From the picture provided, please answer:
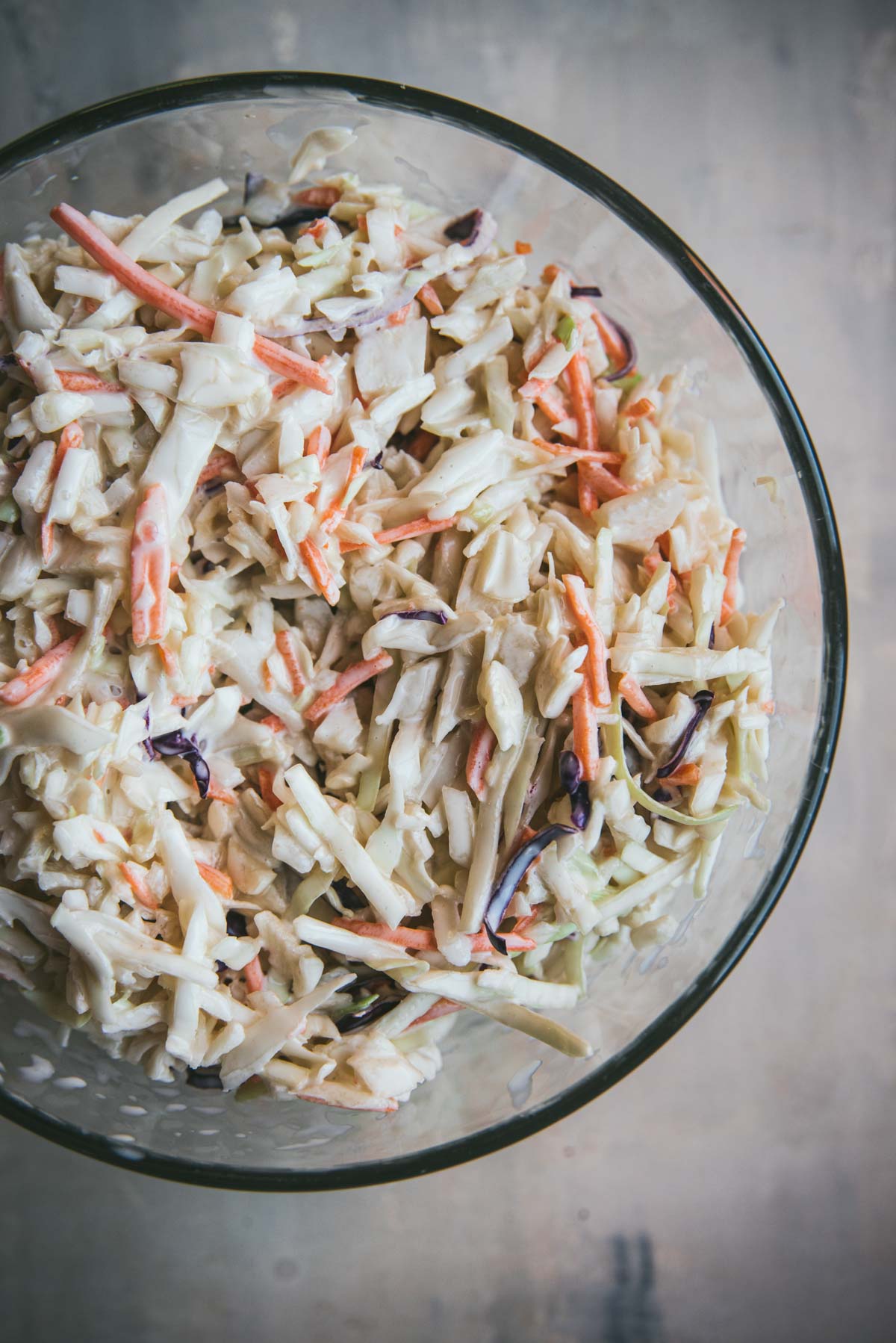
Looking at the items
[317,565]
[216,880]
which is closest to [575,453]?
[317,565]

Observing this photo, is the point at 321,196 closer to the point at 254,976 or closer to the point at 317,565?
the point at 317,565

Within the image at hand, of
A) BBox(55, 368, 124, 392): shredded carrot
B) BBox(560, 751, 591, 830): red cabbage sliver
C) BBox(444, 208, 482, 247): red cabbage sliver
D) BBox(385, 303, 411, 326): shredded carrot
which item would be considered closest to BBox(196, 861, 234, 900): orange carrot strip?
BBox(560, 751, 591, 830): red cabbage sliver

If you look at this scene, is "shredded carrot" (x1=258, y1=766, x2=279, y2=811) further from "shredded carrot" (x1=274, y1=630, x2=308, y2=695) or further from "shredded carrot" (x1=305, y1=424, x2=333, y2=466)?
"shredded carrot" (x1=305, y1=424, x2=333, y2=466)

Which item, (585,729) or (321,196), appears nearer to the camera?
(585,729)

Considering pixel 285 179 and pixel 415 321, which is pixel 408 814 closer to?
pixel 415 321

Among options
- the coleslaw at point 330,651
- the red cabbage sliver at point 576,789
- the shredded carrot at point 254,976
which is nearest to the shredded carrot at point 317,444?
the coleslaw at point 330,651

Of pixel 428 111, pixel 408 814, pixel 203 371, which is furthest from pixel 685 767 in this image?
pixel 428 111
